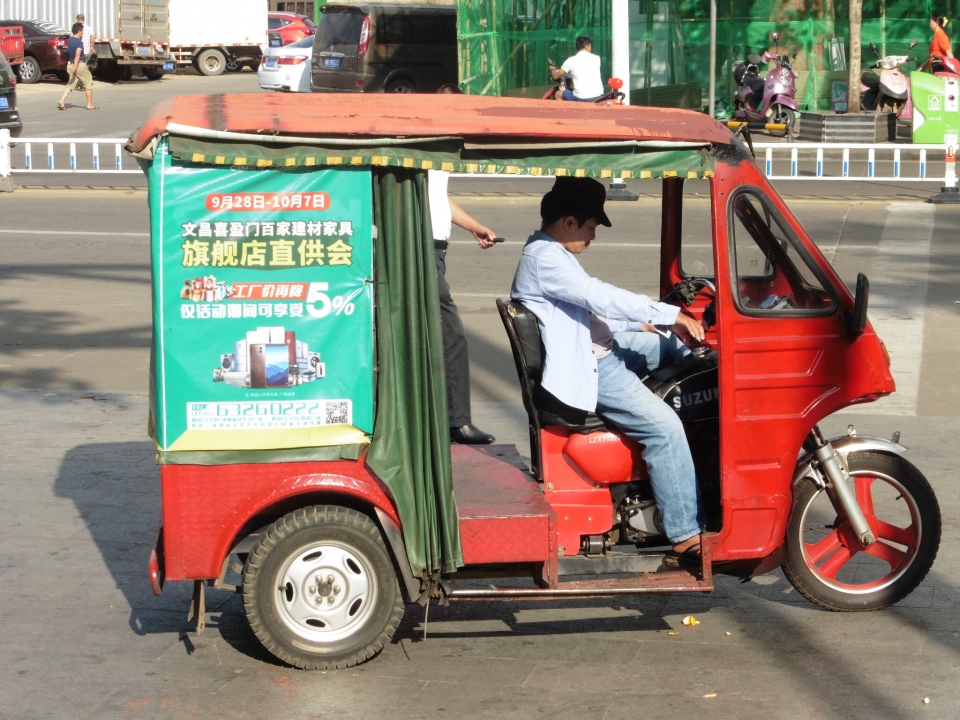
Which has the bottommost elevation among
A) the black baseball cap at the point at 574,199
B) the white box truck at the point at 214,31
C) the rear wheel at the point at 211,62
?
the black baseball cap at the point at 574,199

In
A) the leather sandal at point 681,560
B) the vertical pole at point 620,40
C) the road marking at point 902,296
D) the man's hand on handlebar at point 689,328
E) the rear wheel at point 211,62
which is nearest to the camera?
the man's hand on handlebar at point 689,328

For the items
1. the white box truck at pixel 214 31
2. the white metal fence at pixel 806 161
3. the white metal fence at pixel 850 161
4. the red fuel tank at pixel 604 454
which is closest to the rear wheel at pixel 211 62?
the white box truck at pixel 214 31

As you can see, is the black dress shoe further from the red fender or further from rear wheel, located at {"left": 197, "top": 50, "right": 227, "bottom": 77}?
rear wheel, located at {"left": 197, "top": 50, "right": 227, "bottom": 77}

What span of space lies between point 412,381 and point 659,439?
3.21 feet

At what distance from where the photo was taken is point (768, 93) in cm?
2319

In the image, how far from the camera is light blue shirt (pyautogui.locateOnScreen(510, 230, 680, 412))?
4.68m

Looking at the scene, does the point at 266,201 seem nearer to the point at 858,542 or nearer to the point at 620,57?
the point at 858,542

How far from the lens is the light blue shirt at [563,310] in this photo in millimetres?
4684

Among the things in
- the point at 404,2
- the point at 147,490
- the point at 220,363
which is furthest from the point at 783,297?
the point at 404,2

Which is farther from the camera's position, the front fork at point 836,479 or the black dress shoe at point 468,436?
the black dress shoe at point 468,436

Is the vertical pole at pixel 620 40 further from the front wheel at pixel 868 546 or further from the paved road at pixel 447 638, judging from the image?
the front wheel at pixel 868 546

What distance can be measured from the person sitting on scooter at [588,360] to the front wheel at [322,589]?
0.93m

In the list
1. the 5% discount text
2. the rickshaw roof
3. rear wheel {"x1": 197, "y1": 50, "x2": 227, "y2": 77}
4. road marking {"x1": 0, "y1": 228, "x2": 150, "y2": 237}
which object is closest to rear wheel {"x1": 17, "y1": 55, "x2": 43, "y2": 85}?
rear wheel {"x1": 197, "y1": 50, "x2": 227, "y2": 77}

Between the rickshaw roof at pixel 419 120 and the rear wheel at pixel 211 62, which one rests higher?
the rear wheel at pixel 211 62
